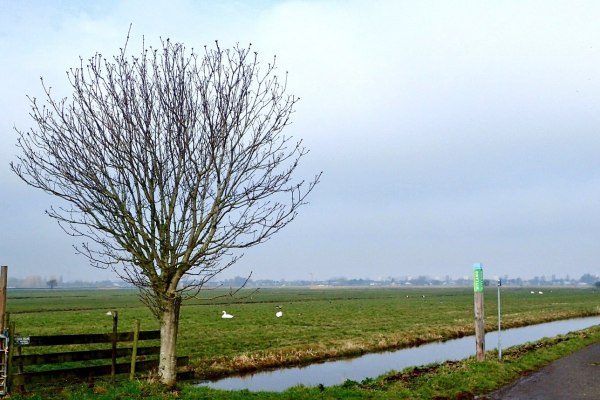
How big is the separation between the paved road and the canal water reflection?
5273 mm

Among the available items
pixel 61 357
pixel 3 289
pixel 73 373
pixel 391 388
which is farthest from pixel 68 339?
pixel 391 388

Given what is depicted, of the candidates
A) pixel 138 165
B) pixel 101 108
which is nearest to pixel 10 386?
pixel 138 165

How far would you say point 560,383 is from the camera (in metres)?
13.8

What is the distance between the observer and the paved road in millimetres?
12250

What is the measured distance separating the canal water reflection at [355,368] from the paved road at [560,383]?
208 inches

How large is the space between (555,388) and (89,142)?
1321 centimetres

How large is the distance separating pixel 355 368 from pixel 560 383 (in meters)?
9.30

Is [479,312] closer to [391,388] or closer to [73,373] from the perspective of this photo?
[391,388]

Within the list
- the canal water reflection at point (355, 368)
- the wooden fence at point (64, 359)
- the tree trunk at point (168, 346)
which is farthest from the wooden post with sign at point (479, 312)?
the tree trunk at point (168, 346)

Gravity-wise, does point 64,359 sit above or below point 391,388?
above

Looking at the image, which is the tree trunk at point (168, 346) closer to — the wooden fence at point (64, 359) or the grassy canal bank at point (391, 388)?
the grassy canal bank at point (391, 388)

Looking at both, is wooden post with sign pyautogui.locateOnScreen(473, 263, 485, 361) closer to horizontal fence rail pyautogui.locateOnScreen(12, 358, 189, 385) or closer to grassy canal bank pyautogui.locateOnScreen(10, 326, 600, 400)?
grassy canal bank pyautogui.locateOnScreen(10, 326, 600, 400)

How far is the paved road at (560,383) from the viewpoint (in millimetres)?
12250

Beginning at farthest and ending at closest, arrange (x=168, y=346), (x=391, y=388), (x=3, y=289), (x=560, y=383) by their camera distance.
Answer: (x=560, y=383), (x=391, y=388), (x=168, y=346), (x=3, y=289)
